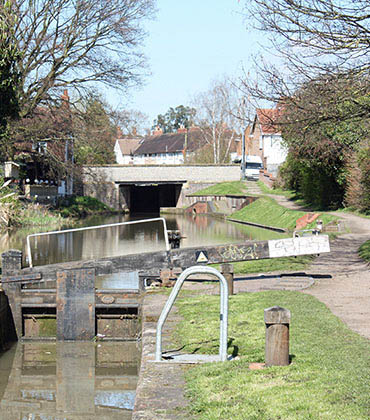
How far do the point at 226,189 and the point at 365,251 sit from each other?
39955mm

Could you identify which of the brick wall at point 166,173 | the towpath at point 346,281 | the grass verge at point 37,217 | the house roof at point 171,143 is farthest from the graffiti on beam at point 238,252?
the house roof at point 171,143

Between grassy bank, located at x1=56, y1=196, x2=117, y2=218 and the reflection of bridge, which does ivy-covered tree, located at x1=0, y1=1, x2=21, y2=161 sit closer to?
grassy bank, located at x1=56, y1=196, x2=117, y2=218

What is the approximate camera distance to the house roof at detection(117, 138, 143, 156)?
13312 centimetres

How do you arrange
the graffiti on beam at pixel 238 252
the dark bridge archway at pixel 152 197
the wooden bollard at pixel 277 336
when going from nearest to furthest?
the wooden bollard at pixel 277 336 → the graffiti on beam at pixel 238 252 → the dark bridge archway at pixel 152 197

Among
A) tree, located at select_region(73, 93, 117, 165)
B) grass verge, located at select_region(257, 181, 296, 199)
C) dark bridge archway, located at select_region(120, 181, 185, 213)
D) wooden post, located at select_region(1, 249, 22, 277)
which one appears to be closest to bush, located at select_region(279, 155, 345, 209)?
grass verge, located at select_region(257, 181, 296, 199)

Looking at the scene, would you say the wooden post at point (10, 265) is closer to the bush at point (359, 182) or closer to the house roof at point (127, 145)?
the bush at point (359, 182)

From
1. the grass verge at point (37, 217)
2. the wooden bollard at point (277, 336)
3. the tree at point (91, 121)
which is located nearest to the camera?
the wooden bollard at point (277, 336)

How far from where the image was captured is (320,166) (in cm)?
3647

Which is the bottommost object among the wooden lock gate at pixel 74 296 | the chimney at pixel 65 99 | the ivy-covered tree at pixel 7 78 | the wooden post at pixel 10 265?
the wooden lock gate at pixel 74 296

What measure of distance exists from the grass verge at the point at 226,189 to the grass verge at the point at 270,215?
23.4 ft

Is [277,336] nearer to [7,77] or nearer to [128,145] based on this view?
[7,77]

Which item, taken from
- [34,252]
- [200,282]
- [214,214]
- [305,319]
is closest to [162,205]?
[214,214]

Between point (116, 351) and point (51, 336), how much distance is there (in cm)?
166

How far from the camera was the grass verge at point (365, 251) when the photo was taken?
18.1m
